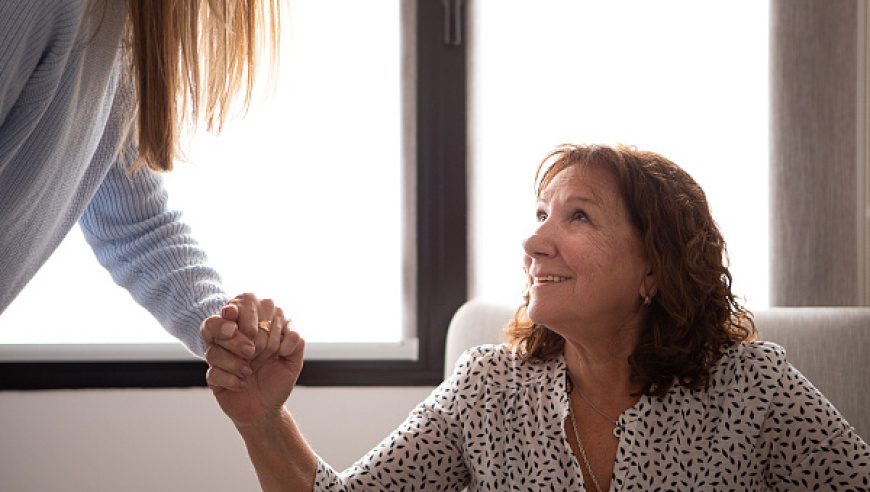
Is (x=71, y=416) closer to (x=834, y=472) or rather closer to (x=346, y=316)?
(x=346, y=316)

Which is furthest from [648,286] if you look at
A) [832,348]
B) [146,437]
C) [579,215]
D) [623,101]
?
[146,437]

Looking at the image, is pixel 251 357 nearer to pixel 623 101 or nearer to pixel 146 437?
pixel 146 437

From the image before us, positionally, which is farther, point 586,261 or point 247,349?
point 586,261

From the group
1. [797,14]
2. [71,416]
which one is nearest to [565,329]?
[797,14]

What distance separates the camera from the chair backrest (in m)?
1.62

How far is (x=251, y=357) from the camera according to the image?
1178 mm

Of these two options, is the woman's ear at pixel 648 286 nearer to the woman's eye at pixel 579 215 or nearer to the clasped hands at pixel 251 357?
the woman's eye at pixel 579 215

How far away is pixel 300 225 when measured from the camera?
7.88 ft

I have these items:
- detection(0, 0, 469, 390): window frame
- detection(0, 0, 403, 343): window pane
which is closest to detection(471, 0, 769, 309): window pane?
detection(0, 0, 469, 390): window frame

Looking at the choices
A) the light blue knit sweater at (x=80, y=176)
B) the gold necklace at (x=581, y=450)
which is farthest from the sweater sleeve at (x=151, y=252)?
the gold necklace at (x=581, y=450)

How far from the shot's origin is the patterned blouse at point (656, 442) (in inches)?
52.3

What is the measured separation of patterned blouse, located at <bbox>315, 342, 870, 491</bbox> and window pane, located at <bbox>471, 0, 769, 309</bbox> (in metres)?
0.93

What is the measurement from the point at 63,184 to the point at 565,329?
34.4 inches

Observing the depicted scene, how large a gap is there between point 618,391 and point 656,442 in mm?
128
